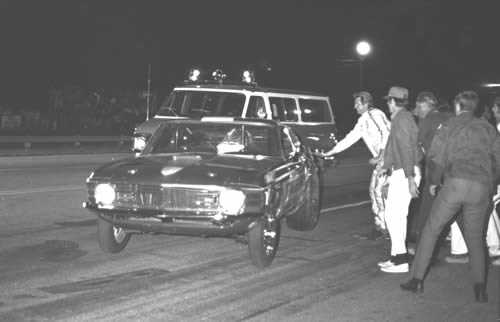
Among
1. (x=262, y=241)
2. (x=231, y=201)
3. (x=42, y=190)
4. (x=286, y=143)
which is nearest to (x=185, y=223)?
(x=231, y=201)

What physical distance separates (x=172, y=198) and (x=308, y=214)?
9.44ft

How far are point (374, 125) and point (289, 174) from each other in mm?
1324

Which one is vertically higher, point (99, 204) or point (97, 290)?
point (99, 204)

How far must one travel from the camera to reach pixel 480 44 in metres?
53.6

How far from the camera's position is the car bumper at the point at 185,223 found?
6.91 m

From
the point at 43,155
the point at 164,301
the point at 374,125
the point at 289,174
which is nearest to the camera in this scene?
the point at 164,301

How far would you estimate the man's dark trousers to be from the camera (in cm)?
618

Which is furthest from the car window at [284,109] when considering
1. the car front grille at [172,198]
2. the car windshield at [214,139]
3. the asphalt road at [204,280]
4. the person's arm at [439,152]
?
the person's arm at [439,152]

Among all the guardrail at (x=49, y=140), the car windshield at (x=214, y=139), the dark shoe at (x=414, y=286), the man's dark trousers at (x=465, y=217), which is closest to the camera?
the man's dark trousers at (x=465, y=217)

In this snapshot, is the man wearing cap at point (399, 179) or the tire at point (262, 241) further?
the man wearing cap at point (399, 179)

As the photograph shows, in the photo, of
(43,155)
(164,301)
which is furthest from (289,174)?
(43,155)

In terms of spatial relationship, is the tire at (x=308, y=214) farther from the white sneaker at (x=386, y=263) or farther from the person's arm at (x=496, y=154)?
the person's arm at (x=496, y=154)

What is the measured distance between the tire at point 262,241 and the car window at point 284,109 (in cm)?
786

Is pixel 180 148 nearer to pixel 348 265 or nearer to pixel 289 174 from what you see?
pixel 289 174
